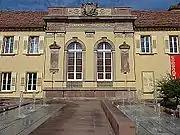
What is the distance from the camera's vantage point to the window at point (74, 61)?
24.9 meters

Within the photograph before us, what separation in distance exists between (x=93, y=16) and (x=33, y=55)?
703 cm

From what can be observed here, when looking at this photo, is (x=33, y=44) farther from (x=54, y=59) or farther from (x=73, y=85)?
(x=73, y=85)

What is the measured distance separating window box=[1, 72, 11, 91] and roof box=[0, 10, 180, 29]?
187 inches

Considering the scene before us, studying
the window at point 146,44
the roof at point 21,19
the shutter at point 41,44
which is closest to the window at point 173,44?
the window at point 146,44

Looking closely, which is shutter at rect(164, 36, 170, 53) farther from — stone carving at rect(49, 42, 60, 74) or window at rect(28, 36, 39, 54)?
window at rect(28, 36, 39, 54)

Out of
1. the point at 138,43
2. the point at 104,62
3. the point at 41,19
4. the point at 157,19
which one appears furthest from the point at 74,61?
the point at 157,19

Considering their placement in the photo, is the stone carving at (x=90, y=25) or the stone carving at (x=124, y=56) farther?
the stone carving at (x=90, y=25)

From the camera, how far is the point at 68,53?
25328 mm

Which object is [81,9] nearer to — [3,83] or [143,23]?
[143,23]

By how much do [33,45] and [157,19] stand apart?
13.1m

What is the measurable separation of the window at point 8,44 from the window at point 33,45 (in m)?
1.83

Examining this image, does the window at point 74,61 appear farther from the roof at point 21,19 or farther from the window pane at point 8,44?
the window pane at point 8,44

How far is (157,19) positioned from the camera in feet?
89.0

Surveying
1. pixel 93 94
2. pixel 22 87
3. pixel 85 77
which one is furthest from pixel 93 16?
pixel 22 87
